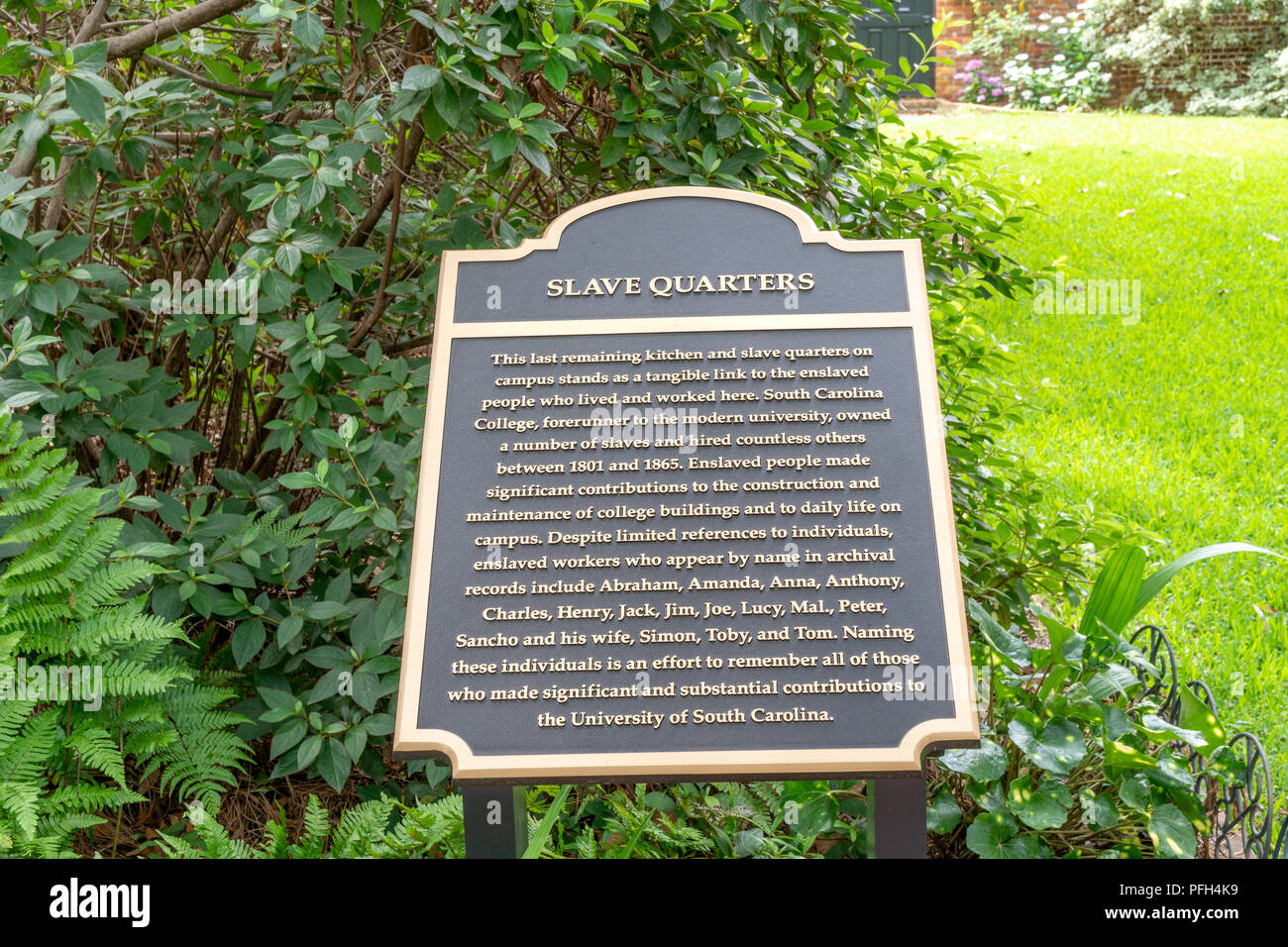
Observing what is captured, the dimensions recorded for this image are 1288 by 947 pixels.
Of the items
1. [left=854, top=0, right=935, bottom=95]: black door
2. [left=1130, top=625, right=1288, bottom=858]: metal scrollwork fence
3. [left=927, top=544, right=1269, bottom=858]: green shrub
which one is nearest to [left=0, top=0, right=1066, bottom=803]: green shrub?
[left=927, top=544, right=1269, bottom=858]: green shrub

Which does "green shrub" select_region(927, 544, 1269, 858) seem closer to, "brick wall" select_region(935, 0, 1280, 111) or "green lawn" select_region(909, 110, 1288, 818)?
"green lawn" select_region(909, 110, 1288, 818)

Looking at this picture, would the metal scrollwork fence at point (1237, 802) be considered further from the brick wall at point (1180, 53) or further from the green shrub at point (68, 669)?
the brick wall at point (1180, 53)

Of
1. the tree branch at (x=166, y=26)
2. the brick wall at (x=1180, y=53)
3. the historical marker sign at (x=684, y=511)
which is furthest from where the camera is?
the brick wall at (x=1180, y=53)

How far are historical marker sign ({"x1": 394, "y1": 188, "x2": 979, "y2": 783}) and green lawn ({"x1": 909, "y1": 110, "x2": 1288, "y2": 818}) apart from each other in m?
1.77

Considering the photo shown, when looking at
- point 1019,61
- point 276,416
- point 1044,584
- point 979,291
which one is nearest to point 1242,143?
point 1019,61

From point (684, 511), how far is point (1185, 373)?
5.18 metres

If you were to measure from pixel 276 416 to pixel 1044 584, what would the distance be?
281 cm

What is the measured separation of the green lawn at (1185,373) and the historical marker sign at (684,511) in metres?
1.77

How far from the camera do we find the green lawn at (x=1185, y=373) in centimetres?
408

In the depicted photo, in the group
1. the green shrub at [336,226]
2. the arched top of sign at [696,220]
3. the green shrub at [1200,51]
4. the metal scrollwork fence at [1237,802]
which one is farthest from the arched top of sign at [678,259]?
the green shrub at [1200,51]

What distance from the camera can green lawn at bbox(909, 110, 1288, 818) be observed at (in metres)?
4.08

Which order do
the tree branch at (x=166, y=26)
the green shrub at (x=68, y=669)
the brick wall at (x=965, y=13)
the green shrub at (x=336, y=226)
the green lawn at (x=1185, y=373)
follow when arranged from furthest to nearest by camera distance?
the brick wall at (x=965, y=13) → the green lawn at (x=1185, y=373) → the tree branch at (x=166, y=26) → the green shrub at (x=336, y=226) → the green shrub at (x=68, y=669)

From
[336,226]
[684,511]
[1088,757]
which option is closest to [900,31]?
[336,226]

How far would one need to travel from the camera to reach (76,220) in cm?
358
